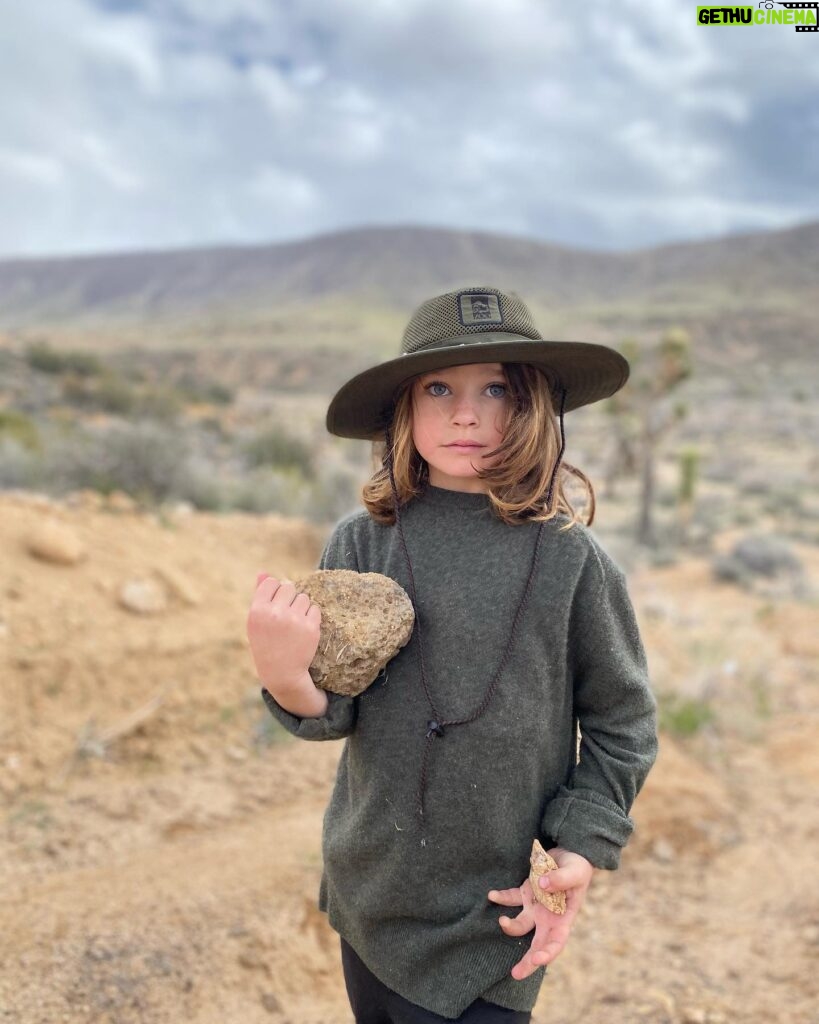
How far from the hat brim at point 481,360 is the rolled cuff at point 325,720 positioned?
623mm

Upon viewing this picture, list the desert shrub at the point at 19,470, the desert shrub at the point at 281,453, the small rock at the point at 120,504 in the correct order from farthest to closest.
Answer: the desert shrub at the point at 281,453, the desert shrub at the point at 19,470, the small rock at the point at 120,504

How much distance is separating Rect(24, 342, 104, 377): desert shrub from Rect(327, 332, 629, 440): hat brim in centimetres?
1959

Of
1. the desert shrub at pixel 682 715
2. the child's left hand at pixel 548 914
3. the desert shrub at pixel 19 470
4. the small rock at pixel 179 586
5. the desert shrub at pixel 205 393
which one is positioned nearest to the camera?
the child's left hand at pixel 548 914

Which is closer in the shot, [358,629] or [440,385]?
[358,629]

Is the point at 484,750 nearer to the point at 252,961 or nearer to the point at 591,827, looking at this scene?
the point at 591,827

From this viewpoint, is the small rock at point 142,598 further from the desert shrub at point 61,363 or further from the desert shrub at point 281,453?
the desert shrub at point 61,363

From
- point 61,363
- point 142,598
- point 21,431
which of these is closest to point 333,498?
point 21,431

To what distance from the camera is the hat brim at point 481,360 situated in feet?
5.08

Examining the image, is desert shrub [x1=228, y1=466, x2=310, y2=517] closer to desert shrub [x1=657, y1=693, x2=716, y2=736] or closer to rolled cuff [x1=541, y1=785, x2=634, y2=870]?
desert shrub [x1=657, y1=693, x2=716, y2=736]

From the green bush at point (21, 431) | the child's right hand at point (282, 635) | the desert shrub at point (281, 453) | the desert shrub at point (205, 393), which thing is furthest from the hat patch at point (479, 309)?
the desert shrub at point (205, 393)

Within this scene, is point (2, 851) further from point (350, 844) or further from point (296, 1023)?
point (350, 844)

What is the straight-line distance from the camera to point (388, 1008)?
5.54 ft

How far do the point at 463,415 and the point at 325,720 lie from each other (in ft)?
2.15

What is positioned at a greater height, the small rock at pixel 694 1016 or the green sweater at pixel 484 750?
the green sweater at pixel 484 750
